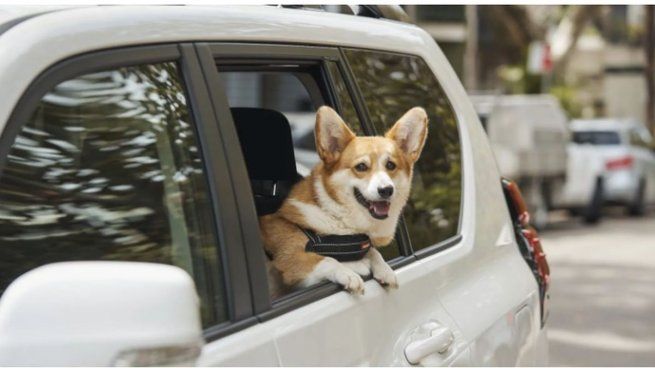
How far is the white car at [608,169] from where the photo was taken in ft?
65.2

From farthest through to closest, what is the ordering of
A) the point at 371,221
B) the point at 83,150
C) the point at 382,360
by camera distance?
the point at 371,221 < the point at 382,360 < the point at 83,150

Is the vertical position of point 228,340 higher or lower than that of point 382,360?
higher

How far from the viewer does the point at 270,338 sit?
2361mm

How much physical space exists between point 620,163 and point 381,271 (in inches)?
731

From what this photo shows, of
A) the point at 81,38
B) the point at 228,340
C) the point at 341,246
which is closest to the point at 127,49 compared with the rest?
the point at 81,38

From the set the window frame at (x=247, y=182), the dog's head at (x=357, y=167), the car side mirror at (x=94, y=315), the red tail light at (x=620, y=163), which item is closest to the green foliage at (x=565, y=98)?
the red tail light at (x=620, y=163)

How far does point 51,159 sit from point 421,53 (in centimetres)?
175

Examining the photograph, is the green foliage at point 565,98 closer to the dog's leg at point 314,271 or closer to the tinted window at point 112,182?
the dog's leg at point 314,271

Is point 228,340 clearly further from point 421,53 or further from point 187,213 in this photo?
point 421,53

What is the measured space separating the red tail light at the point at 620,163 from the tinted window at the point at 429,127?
56.9 feet

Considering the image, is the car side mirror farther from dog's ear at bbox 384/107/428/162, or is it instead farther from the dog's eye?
dog's ear at bbox 384/107/428/162

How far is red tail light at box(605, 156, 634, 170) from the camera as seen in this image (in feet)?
67.6

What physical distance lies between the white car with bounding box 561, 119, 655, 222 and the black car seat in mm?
16391

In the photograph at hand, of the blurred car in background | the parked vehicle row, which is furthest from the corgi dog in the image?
the parked vehicle row
